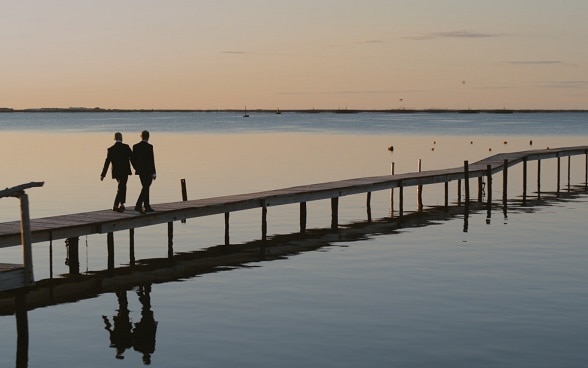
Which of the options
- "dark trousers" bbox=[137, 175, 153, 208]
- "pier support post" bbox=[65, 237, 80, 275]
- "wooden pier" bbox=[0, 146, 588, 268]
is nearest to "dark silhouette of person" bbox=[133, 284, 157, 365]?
"wooden pier" bbox=[0, 146, 588, 268]

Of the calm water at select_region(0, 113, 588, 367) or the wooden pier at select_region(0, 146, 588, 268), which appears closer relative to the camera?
the calm water at select_region(0, 113, 588, 367)

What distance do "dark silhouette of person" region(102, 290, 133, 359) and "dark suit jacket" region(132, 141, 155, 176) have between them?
12.0 feet

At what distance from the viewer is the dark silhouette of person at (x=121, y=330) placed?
16.2m

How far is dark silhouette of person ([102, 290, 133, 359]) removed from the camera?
16250mm

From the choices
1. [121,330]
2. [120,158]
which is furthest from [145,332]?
[120,158]

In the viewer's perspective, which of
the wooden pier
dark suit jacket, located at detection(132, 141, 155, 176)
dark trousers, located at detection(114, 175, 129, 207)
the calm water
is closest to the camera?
the calm water

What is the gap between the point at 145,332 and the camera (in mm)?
17359

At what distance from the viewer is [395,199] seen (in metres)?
44.0

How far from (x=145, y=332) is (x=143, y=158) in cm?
615

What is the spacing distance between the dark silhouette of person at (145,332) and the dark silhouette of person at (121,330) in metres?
0.12

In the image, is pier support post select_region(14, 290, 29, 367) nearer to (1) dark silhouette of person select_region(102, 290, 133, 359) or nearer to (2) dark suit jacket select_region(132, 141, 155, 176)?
(1) dark silhouette of person select_region(102, 290, 133, 359)

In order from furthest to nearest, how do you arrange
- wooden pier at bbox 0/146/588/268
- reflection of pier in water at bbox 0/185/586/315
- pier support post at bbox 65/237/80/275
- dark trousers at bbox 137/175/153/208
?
pier support post at bbox 65/237/80/275 → dark trousers at bbox 137/175/153/208 → wooden pier at bbox 0/146/588/268 → reflection of pier in water at bbox 0/185/586/315

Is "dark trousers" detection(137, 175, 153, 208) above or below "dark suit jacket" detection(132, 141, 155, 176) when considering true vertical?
below

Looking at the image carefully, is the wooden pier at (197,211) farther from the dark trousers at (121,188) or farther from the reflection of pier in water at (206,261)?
the reflection of pier in water at (206,261)
